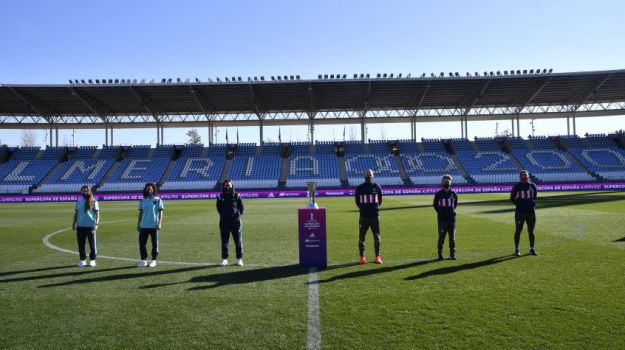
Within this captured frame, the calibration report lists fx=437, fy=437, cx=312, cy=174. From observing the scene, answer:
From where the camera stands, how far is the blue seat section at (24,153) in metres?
55.5

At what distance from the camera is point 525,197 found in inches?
400

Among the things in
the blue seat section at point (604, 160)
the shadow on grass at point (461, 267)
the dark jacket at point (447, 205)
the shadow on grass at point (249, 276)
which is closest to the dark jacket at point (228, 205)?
the shadow on grass at point (249, 276)

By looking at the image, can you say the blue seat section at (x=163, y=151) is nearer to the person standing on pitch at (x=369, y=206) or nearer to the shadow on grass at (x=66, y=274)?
the shadow on grass at (x=66, y=274)

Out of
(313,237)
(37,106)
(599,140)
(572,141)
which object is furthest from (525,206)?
(599,140)

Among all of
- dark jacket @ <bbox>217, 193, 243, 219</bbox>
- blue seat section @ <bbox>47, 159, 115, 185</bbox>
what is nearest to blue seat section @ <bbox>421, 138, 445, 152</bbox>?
blue seat section @ <bbox>47, 159, 115, 185</bbox>

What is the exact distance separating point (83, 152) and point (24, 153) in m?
7.34

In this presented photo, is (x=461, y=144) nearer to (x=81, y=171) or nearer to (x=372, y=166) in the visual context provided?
(x=372, y=166)

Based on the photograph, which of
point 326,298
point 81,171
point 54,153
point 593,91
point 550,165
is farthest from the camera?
point 54,153

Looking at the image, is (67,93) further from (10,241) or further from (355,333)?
(355,333)

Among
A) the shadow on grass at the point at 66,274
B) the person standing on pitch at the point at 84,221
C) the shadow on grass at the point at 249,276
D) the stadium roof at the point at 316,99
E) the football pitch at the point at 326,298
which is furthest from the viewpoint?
the stadium roof at the point at 316,99

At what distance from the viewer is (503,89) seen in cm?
4766

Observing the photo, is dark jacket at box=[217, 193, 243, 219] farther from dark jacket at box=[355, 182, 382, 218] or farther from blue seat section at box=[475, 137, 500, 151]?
blue seat section at box=[475, 137, 500, 151]

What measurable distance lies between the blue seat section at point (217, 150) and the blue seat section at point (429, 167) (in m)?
23.1

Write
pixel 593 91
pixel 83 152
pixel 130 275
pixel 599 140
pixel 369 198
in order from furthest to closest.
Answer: pixel 599 140, pixel 83 152, pixel 593 91, pixel 369 198, pixel 130 275
